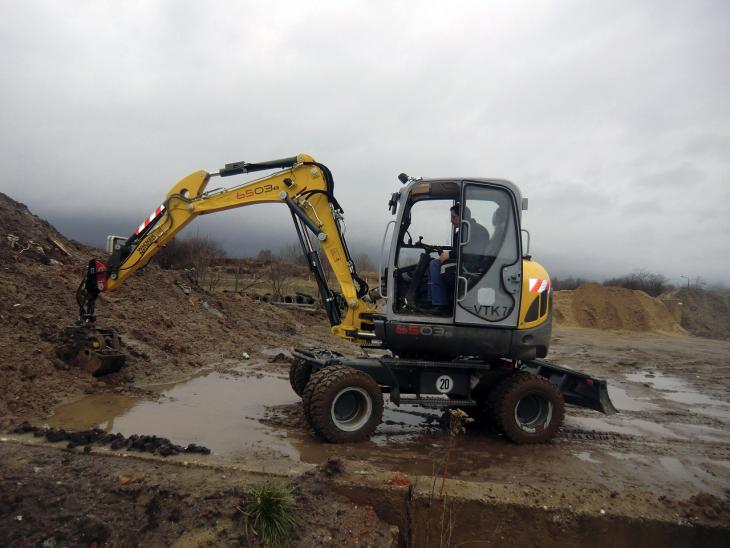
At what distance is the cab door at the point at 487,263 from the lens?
19.2 feet

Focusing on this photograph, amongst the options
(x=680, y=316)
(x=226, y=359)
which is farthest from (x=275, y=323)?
(x=680, y=316)

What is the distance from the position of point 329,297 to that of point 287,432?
1.80 m

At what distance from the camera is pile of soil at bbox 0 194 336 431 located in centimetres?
656

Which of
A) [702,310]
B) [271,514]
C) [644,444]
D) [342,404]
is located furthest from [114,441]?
[702,310]

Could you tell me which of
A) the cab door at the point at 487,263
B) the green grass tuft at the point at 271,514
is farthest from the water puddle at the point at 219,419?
the cab door at the point at 487,263

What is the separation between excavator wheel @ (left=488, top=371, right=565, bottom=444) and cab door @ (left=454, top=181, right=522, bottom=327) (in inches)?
29.7

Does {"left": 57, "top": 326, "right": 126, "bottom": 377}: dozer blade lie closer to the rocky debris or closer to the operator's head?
the rocky debris

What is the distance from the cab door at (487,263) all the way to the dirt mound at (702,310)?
33.3 metres

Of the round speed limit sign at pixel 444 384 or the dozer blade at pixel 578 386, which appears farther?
the dozer blade at pixel 578 386

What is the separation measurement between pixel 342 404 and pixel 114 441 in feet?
7.31

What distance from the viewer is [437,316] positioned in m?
5.95

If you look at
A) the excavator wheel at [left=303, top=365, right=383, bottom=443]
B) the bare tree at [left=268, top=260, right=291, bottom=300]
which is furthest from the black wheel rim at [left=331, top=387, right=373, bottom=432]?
the bare tree at [left=268, top=260, right=291, bottom=300]

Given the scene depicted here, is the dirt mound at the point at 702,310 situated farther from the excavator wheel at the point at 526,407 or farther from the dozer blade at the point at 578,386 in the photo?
the excavator wheel at the point at 526,407

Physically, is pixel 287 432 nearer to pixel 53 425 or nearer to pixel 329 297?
pixel 329 297
